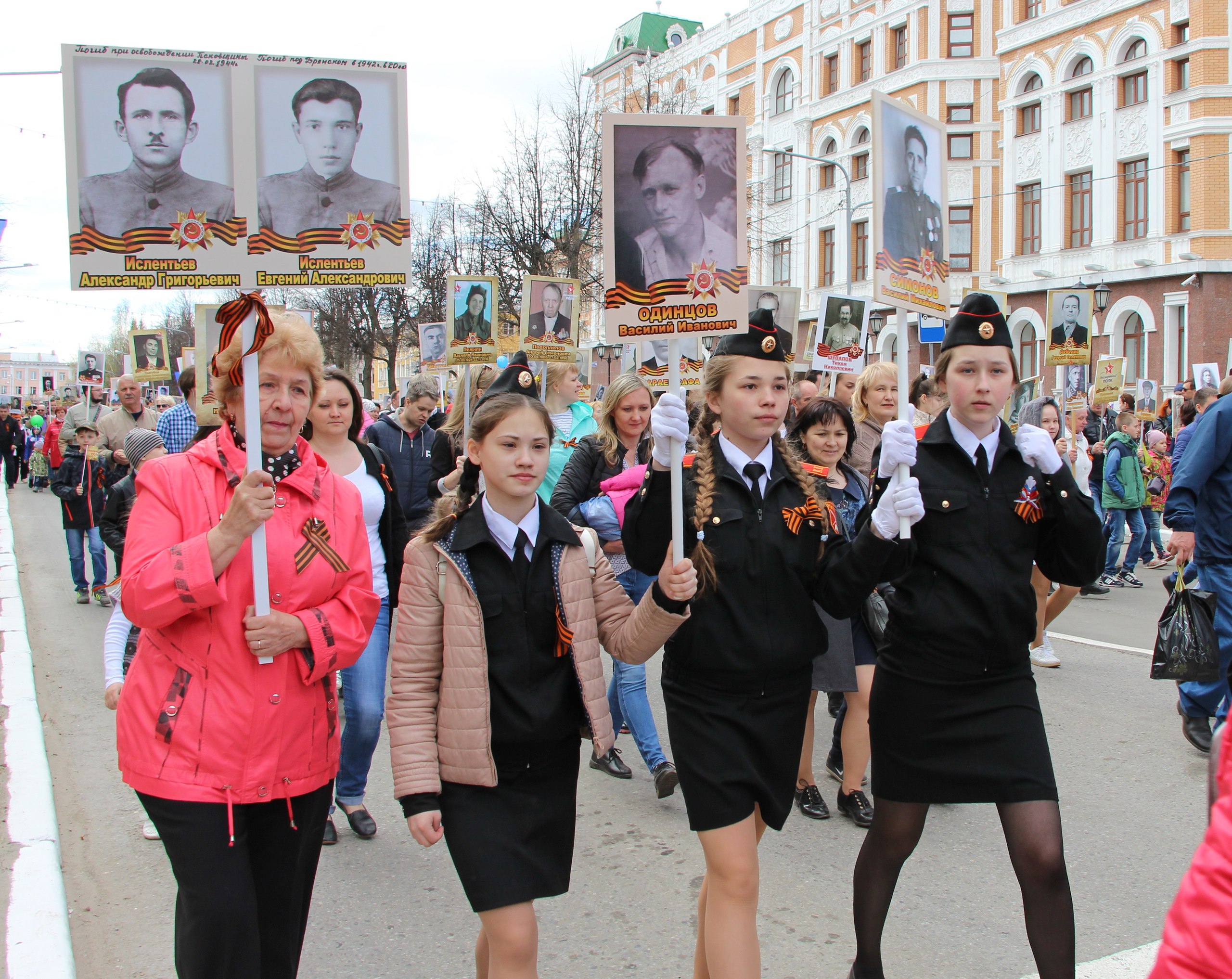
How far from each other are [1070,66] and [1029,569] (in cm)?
3695

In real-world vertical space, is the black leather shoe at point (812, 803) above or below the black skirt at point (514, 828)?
below

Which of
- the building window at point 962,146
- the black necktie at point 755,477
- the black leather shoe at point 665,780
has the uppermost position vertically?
the building window at point 962,146

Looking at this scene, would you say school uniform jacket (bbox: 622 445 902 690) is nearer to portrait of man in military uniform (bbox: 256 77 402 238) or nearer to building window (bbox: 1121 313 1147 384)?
portrait of man in military uniform (bbox: 256 77 402 238)

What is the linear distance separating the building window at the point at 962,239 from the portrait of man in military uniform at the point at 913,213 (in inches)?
1493

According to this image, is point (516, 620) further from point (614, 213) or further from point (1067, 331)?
point (1067, 331)

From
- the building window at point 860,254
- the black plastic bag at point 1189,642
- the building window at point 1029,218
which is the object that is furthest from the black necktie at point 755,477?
the building window at point 860,254

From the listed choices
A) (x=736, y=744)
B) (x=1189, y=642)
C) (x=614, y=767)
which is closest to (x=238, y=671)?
(x=736, y=744)

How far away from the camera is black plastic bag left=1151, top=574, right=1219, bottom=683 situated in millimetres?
5352

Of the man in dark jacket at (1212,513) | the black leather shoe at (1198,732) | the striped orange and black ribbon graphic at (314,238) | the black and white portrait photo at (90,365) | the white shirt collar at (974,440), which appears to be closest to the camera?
the white shirt collar at (974,440)

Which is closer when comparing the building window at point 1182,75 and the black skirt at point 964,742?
the black skirt at point 964,742

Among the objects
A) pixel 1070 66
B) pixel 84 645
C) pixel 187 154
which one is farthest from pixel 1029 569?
pixel 1070 66

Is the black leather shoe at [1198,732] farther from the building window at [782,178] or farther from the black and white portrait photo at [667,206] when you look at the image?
the building window at [782,178]

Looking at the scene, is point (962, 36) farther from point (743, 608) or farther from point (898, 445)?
point (743, 608)

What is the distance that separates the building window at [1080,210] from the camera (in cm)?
3472
